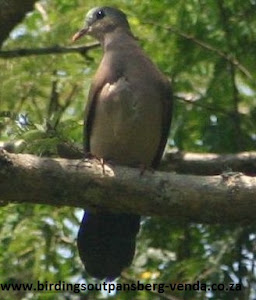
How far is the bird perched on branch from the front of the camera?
5934mm

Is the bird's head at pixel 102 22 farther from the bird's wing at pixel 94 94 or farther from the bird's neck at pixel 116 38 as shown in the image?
the bird's wing at pixel 94 94

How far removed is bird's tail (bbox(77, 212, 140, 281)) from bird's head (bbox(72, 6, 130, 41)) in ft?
4.24

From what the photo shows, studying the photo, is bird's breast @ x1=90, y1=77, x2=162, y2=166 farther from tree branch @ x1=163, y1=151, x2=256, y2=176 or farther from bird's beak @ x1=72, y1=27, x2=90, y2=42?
bird's beak @ x1=72, y1=27, x2=90, y2=42

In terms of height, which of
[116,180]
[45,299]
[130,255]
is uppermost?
[116,180]

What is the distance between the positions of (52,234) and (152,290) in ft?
2.22

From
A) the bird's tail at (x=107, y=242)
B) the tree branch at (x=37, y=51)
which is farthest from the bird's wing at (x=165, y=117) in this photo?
the tree branch at (x=37, y=51)

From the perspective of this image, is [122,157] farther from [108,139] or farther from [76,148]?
[76,148]

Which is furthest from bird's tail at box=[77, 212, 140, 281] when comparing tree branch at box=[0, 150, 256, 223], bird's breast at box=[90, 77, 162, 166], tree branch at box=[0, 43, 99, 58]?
tree branch at box=[0, 43, 99, 58]

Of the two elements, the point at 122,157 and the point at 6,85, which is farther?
the point at 6,85

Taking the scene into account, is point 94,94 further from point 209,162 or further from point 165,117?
point 209,162

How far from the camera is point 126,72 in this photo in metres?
6.13

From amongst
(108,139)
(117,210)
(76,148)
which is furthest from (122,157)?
(117,210)

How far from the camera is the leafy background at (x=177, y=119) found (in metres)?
6.46

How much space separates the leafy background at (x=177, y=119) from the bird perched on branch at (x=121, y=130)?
1.05 feet
